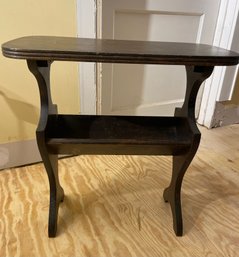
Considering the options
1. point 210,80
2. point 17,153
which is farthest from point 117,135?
point 210,80

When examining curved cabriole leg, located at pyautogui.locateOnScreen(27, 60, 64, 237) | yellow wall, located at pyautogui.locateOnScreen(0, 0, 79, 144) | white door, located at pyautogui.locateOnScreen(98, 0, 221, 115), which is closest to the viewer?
curved cabriole leg, located at pyautogui.locateOnScreen(27, 60, 64, 237)

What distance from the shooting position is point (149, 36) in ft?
5.17

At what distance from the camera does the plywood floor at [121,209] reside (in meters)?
0.92

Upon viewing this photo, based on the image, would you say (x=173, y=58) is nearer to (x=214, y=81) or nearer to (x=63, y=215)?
(x=63, y=215)

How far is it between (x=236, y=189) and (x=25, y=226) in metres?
1.07

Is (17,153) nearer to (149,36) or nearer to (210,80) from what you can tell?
(149,36)

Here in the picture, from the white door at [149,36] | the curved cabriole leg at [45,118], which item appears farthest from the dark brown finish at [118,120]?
the white door at [149,36]

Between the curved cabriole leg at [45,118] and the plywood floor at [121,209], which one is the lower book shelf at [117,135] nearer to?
the curved cabriole leg at [45,118]

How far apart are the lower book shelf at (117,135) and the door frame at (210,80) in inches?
15.3

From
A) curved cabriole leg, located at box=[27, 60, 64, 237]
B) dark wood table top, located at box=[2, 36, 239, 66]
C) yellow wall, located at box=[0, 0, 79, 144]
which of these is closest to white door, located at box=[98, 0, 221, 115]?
yellow wall, located at box=[0, 0, 79, 144]

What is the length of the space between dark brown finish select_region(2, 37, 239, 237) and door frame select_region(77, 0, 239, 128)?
359 millimetres

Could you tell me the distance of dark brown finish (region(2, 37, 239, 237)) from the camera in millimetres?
656

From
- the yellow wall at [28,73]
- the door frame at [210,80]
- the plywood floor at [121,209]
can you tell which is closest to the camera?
the plywood floor at [121,209]

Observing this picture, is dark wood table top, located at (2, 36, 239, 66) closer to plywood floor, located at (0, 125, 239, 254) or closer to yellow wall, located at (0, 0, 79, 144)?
yellow wall, located at (0, 0, 79, 144)
